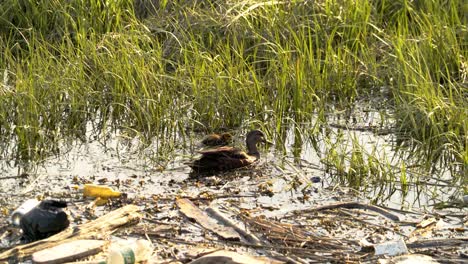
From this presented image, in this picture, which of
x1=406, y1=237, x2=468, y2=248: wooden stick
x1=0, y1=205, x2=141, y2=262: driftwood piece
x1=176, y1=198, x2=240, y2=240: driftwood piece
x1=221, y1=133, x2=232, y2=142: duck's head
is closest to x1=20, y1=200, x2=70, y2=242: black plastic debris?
x1=0, y1=205, x2=141, y2=262: driftwood piece

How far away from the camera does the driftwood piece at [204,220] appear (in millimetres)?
5930

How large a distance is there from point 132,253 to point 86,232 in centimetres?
51

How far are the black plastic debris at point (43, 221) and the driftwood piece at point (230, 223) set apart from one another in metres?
0.86

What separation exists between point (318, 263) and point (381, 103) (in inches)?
120

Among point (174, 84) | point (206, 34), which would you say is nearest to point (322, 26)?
point (206, 34)

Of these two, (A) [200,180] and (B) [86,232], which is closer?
(B) [86,232]

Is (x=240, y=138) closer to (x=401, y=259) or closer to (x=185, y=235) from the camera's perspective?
(x=185, y=235)

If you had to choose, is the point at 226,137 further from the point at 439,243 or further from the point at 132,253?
the point at 132,253

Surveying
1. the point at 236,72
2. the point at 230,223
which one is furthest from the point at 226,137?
the point at 230,223

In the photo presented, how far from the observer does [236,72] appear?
8375 millimetres

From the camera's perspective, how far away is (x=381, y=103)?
8.42 metres

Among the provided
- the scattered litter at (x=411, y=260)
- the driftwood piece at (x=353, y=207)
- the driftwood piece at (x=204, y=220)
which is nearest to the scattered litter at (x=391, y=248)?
the scattered litter at (x=411, y=260)

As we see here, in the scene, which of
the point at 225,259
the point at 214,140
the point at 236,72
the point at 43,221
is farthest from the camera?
the point at 236,72

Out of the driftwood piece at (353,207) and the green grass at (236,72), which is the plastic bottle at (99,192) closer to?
the green grass at (236,72)
